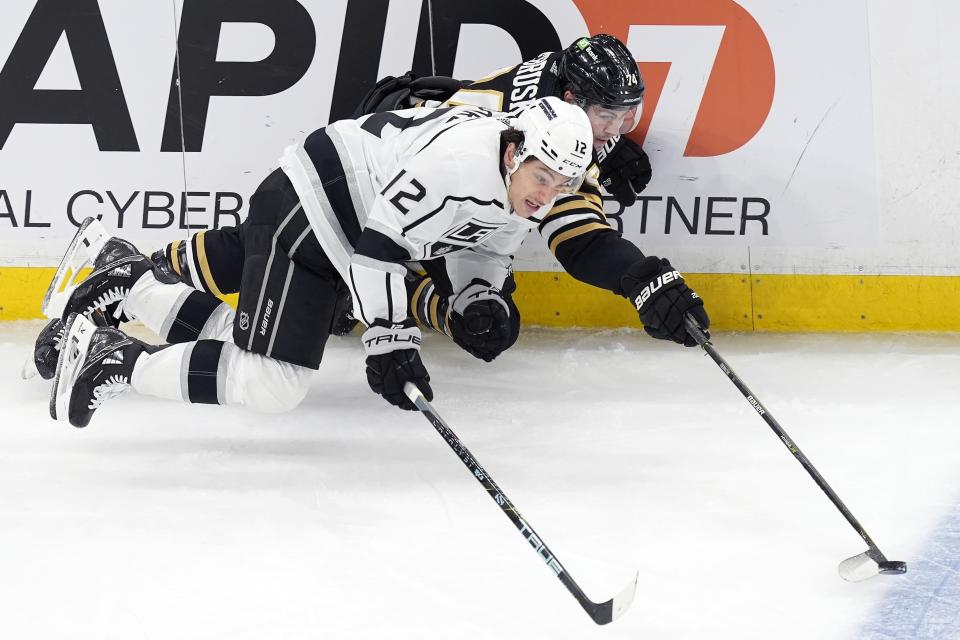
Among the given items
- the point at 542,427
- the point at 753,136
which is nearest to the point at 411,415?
the point at 542,427

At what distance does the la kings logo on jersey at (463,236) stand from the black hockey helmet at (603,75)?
54 centimetres

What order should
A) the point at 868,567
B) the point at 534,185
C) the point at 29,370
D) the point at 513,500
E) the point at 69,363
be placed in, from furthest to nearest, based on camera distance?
the point at 29,370 < the point at 69,363 < the point at 513,500 < the point at 534,185 < the point at 868,567

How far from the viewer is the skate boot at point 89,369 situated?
112 inches

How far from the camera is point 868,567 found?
7.57 feet

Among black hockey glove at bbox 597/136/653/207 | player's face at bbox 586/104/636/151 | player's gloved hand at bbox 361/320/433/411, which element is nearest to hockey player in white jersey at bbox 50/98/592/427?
player's gloved hand at bbox 361/320/433/411

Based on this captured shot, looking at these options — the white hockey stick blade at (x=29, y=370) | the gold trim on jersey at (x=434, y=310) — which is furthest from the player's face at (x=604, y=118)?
the white hockey stick blade at (x=29, y=370)

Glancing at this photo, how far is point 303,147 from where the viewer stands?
291cm

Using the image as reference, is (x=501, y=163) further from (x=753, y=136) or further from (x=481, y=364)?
(x=753, y=136)

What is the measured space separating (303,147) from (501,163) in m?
0.63

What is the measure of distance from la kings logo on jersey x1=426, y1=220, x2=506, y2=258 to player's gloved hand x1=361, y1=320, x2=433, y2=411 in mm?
251

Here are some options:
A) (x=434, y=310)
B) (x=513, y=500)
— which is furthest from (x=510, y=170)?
(x=434, y=310)

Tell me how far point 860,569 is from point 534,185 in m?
1.07

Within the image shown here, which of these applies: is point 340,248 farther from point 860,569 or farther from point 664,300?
point 860,569

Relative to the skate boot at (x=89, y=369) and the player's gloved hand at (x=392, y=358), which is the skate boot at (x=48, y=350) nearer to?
the skate boot at (x=89, y=369)
